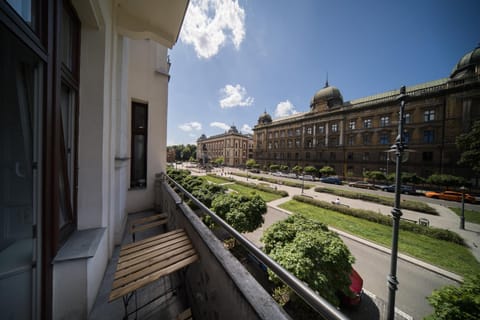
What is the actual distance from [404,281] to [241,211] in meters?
6.62

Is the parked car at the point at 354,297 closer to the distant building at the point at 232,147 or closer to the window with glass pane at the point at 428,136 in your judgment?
the window with glass pane at the point at 428,136

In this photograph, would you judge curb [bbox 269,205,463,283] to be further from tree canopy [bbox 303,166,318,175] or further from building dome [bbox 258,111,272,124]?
building dome [bbox 258,111,272,124]

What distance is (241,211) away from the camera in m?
7.24

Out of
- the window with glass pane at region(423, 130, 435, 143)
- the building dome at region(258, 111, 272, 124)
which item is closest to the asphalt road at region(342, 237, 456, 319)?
the window with glass pane at region(423, 130, 435, 143)

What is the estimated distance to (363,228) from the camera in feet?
33.9

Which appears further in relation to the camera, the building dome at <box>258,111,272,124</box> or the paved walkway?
the building dome at <box>258,111,272,124</box>

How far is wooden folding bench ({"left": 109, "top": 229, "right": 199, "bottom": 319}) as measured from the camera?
173 cm

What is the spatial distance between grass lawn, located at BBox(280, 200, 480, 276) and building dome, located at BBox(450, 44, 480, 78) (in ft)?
108

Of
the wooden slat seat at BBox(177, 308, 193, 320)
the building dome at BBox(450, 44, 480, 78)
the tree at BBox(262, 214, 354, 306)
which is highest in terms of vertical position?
the building dome at BBox(450, 44, 480, 78)

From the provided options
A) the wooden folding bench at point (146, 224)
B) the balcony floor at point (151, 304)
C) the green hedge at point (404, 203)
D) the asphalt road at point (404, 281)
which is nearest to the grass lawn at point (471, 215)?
the green hedge at point (404, 203)

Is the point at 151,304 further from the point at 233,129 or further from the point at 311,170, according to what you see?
the point at 233,129

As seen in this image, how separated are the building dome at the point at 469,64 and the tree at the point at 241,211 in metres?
40.0

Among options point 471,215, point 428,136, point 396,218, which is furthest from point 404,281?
point 428,136

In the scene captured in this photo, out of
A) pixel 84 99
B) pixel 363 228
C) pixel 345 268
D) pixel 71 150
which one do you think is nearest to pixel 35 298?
pixel 71 150
